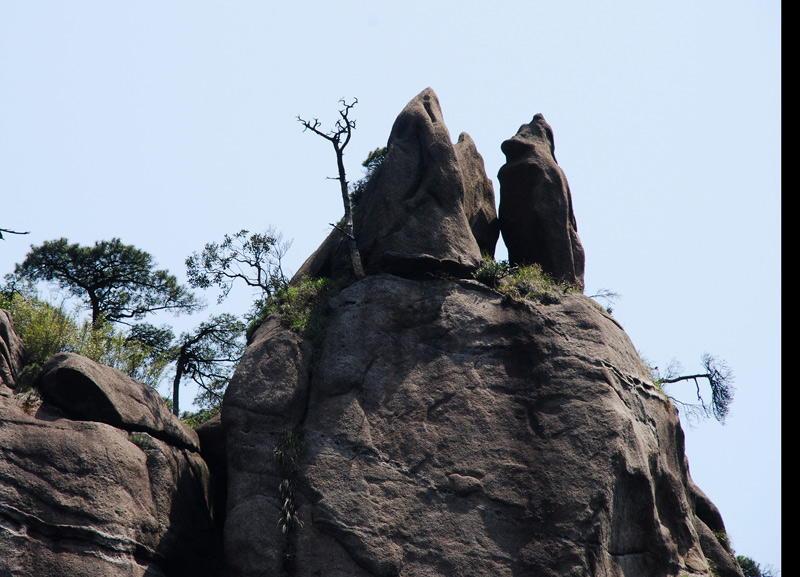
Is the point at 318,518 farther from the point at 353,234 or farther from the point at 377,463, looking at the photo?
the point at 353,234

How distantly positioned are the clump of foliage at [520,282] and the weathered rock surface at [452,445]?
A: 362mm

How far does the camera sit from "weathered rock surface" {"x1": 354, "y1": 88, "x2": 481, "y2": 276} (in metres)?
22.3

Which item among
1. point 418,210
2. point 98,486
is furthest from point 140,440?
point 418,210

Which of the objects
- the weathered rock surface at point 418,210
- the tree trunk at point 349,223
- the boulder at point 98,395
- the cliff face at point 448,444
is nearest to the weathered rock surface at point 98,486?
the boulder at point 98,395

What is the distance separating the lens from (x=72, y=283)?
1271 inches

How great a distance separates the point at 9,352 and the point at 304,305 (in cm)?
724

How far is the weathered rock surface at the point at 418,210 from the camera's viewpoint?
2228 centimetres

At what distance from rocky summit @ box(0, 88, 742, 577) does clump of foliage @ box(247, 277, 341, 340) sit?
94 mm

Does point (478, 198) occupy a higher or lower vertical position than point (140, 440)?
higher

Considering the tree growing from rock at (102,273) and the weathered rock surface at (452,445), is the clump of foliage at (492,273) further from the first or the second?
the tree growing from rock at (102,273)

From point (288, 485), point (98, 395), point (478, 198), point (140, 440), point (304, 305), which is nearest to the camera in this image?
point (288, 485)

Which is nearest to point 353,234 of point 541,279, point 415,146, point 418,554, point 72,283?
point 415,146

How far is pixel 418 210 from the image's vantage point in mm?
22734

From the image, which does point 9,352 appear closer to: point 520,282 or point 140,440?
point 140,440
